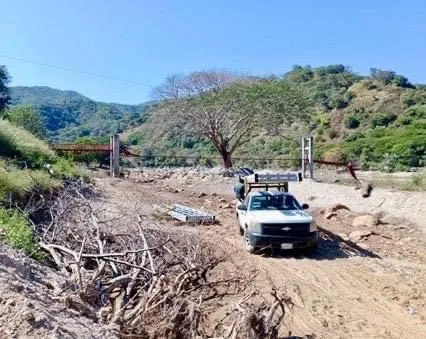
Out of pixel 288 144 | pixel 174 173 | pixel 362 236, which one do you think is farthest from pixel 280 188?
pixel 288 144

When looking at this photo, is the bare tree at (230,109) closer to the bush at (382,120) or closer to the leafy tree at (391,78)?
the bush at (382,120)

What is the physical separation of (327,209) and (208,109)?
18.3 meters

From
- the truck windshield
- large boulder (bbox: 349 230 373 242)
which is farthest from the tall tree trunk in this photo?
the truck windshield

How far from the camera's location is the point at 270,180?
15.7m

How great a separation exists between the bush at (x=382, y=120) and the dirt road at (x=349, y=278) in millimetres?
39945

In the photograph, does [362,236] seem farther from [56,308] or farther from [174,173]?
[174,173]

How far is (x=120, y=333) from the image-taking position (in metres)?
5.71

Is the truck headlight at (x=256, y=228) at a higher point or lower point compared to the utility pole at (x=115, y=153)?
lower

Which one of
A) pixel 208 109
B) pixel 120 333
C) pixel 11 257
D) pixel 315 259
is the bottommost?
pixel 315 259

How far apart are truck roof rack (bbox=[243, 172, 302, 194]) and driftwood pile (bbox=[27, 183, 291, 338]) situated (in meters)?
5.46

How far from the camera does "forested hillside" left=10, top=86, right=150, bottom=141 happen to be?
85062 millimetres

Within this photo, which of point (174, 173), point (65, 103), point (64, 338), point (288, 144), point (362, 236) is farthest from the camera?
point (65, 103)

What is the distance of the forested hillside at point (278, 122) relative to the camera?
3700 cm

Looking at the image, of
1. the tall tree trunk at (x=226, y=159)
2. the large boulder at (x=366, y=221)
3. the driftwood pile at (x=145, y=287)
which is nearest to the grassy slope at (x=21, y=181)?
the driftwood pile at (x=145, y=287)
